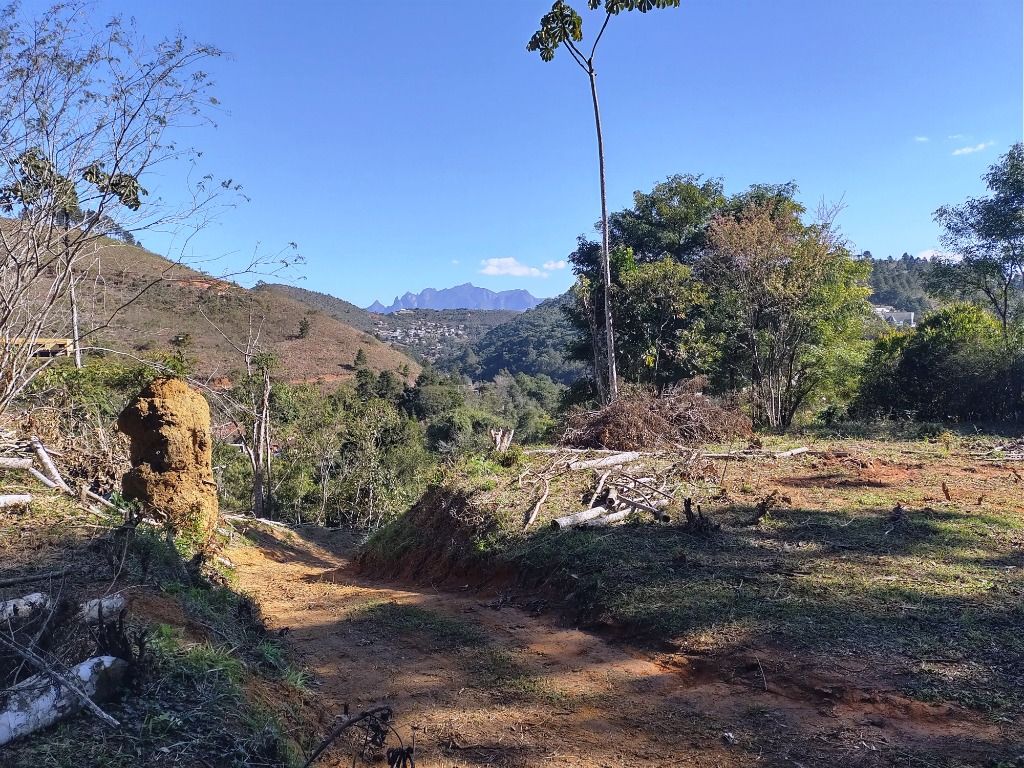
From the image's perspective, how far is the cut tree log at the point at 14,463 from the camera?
22.5ft

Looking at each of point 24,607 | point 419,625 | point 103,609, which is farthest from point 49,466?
point 419,625

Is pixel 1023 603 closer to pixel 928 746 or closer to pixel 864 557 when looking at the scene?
pixel 864 557

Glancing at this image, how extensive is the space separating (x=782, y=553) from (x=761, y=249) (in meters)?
13.1

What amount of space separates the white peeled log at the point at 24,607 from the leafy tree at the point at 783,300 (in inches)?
684

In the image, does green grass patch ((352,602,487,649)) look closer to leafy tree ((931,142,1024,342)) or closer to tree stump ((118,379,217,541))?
tree stump ((118,379,217,541))

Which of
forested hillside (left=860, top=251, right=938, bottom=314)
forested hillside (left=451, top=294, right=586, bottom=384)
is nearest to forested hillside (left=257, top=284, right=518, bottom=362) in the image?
forested hillside (left=451, top=294, right=586, bottom=384)

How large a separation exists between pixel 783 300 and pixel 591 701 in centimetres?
1589

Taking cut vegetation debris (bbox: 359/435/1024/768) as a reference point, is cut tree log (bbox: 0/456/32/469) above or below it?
above

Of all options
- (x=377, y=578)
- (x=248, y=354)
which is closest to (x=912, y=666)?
(x=377, y=578)

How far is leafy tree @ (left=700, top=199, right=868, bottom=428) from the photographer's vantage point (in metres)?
17.6

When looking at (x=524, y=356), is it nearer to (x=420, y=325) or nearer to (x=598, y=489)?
(x=420, y=325)

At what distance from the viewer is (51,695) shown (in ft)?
9.25

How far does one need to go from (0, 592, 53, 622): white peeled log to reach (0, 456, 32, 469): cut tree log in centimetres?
396

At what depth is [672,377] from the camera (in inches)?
774
